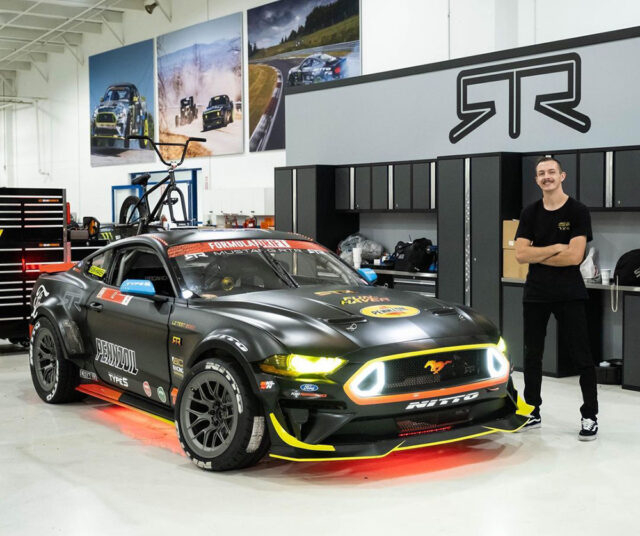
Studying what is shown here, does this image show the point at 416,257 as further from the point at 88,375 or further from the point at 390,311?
the point at 390,311

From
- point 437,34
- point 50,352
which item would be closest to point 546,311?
point 50,352

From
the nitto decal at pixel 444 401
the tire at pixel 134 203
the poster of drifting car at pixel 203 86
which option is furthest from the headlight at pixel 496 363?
the poster of drifting car at pixel 203 86

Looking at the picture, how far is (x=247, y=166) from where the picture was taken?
16.8 metres

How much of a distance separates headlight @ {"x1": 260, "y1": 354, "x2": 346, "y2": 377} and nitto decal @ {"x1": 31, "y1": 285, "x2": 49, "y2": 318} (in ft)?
8.98

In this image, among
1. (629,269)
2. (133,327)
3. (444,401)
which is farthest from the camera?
(629,269)

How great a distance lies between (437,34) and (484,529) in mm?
10010

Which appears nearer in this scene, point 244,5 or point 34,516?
point 34,516

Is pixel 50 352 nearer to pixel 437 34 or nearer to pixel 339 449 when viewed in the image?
pixel 339 449

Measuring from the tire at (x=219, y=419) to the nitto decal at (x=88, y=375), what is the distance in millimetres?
1291

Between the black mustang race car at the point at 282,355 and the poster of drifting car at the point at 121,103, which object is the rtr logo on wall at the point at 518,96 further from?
the poster of drifting car at the point at 121,103

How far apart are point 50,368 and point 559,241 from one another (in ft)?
11.5

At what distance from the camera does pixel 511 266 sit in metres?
7.82

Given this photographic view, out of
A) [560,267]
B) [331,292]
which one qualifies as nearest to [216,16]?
[331,292]

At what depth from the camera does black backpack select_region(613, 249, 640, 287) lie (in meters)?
6.93
